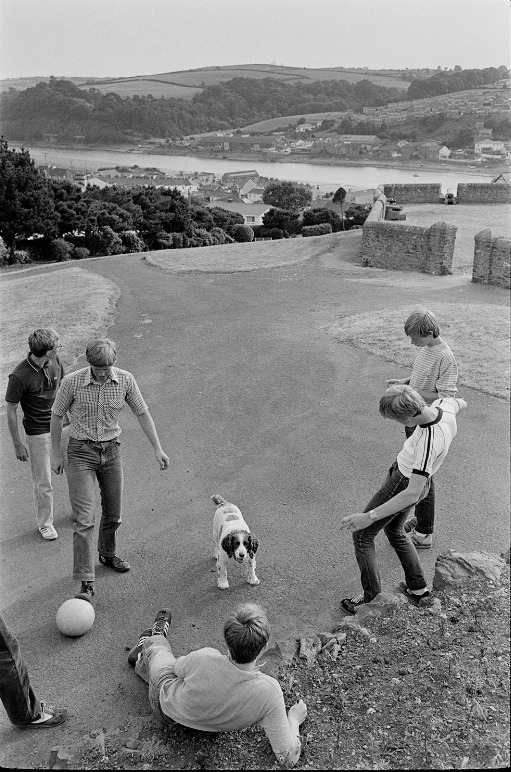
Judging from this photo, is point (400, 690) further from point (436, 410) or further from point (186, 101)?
point (186, 101)

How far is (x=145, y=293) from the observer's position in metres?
18.2

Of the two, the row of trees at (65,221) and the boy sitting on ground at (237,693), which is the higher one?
the boy sitting on ground at (237,693)

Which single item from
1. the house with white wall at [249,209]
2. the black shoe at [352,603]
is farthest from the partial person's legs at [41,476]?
the house with white wall at [249,209]

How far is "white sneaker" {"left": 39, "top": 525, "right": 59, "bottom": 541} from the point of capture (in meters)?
7.11

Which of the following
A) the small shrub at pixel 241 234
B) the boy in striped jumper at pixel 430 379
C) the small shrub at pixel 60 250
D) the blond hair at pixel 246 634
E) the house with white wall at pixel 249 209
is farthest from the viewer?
the house with white wall at pixel 249 209

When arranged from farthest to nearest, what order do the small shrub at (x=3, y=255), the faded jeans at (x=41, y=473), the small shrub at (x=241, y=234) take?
the small shrub at (x=241, y=234) < the small shrub at (x=3, y=255) < the faded jeans at (x=41, y=473)

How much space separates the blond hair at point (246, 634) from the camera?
3.99 m

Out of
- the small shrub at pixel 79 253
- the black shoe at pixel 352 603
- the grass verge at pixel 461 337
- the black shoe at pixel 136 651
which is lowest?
the small shrub at pixel 79 253

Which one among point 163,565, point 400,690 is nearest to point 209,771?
point 400,690

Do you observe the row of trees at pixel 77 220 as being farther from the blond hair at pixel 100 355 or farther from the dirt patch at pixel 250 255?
the blond hair at pixel 100 355

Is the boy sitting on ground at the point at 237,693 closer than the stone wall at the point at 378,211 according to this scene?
Yes

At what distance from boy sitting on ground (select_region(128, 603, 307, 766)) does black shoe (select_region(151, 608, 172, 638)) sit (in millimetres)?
944

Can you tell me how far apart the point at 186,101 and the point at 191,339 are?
302 feet

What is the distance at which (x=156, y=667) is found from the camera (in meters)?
4.80
